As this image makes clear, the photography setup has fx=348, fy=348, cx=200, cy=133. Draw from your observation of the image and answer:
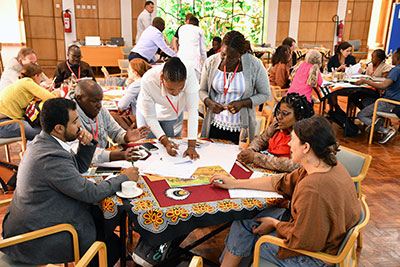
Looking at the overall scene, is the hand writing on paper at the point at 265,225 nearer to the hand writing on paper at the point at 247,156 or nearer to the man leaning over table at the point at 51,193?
the hand writing on paper at the point at 247,156

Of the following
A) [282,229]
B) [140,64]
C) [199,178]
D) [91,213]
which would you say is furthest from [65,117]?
[140,64]

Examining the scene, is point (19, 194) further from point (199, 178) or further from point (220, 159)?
point (220, 159)

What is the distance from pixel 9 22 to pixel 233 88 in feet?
50.5

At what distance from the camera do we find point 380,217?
10.8 ft

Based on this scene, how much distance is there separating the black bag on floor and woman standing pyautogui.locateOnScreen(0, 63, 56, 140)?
4.59 m

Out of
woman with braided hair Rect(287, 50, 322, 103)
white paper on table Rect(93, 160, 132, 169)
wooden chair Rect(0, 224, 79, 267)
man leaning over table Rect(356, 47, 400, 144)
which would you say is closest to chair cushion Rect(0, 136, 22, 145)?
white paper on table Rect(93, 160, 132, 169)

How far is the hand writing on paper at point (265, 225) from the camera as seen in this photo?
188 centimetres

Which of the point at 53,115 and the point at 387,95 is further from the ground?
the point at 53,115

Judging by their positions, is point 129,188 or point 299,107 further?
point 299,107

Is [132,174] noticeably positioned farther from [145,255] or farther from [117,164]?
[145,255]

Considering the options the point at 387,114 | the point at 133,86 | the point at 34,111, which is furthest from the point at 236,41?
the point at 387,114

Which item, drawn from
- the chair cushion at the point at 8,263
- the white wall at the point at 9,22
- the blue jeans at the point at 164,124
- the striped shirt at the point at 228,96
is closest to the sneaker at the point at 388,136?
the striped shirt at the point at 228,96

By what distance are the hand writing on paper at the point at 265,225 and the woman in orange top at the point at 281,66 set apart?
469cm

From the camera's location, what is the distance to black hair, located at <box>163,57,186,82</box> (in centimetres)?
236
